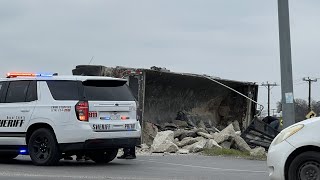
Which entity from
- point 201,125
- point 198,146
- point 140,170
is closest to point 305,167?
point 140,170

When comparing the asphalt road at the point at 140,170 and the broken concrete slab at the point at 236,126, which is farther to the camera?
the broken concrete slab at the point at 236,126

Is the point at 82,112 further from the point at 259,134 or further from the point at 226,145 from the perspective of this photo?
Answer: the point at 259,134

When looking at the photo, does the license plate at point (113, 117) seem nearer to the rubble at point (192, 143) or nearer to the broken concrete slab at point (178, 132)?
the rubble at point (192, 143)

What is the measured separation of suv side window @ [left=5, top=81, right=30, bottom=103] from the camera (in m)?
11.6

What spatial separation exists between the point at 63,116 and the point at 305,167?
5361mm

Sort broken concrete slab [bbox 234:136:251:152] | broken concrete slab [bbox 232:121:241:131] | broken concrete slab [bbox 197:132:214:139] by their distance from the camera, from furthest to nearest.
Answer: broken concrete slab [bbox 232:121:241:131]
broken concrete slab [bbox 197:132:214:139]
broken concrete slab [bbox 234:136:251:152]

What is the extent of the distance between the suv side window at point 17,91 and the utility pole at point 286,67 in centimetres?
713

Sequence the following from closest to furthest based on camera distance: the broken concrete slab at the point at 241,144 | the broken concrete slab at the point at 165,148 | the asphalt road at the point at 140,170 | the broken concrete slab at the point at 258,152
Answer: the asphalt road at the point at 140,170, the broken concrete slab at the point at 258,152, the broken concrete slab at the point at 165,148, the broken concrete slab at the point at 241,144

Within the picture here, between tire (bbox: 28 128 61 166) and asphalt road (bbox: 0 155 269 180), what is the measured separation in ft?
0.65

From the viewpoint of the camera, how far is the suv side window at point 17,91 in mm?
11570

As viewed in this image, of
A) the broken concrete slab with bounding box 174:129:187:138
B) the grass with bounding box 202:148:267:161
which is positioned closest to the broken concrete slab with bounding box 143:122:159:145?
the broken concrete slab with bounding box 174:129:187:138

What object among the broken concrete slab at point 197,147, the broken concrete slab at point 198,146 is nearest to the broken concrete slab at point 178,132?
the broken concrete slab at point 197,147

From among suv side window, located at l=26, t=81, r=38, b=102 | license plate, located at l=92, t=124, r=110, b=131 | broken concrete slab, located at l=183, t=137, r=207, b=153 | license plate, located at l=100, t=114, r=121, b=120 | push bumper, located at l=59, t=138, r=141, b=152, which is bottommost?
broken concrete slab, located at l=183, t=137, r=207, b=153

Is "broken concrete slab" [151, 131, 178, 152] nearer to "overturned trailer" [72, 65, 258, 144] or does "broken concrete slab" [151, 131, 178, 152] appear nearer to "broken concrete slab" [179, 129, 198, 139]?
"broken concrete slab" [179, 129, 198, 139]
